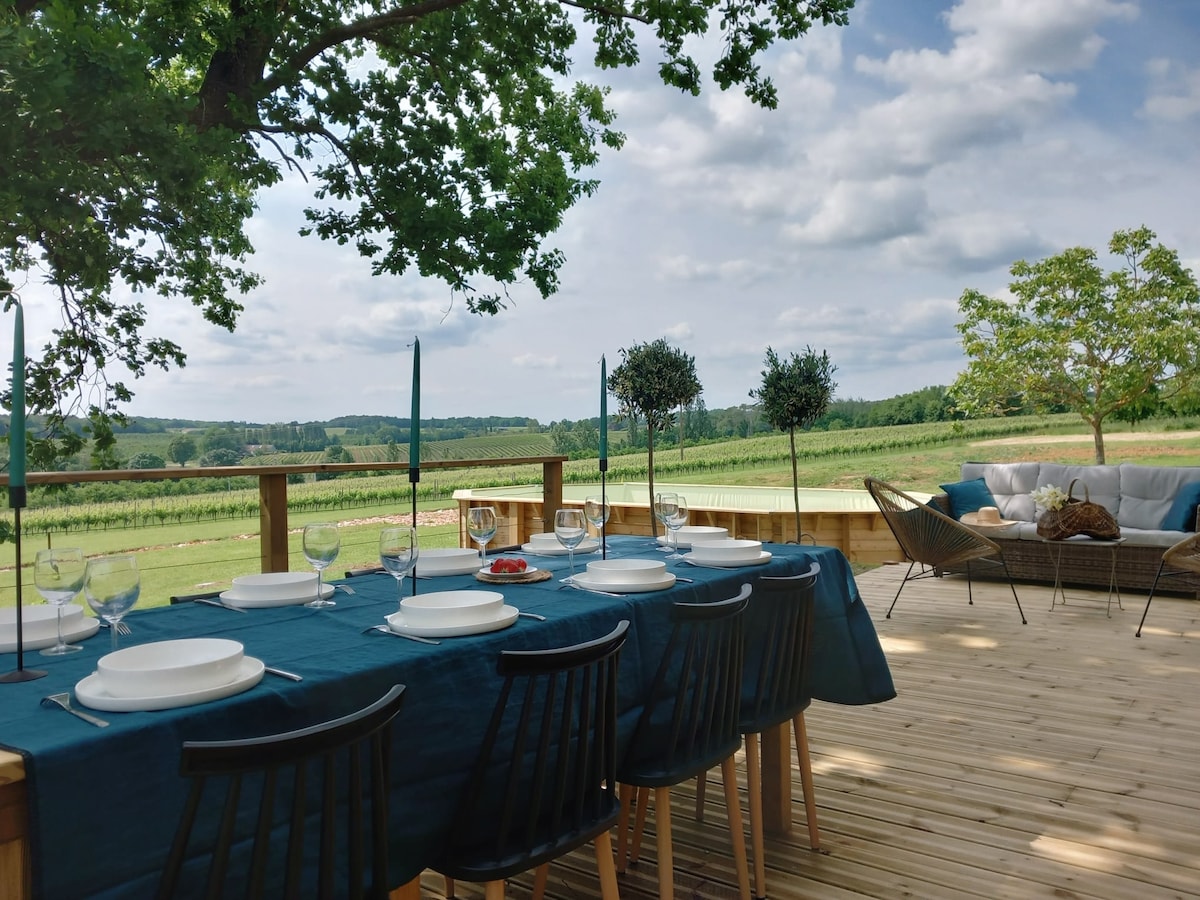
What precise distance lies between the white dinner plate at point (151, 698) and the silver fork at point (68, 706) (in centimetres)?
2

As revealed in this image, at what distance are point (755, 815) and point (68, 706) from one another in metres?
1.62

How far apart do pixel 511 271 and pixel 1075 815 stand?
587 centimetres

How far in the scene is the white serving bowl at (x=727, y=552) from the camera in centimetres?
240

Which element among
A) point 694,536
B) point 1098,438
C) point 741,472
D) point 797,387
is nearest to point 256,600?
point 694,536

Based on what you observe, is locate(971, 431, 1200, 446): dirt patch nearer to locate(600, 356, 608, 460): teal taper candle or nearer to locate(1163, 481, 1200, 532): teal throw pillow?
locate(1163, 481, 1200, 532): teal throw pillow

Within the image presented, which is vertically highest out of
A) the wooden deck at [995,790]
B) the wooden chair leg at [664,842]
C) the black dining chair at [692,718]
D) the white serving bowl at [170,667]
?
the white serving bowl at [170,667]

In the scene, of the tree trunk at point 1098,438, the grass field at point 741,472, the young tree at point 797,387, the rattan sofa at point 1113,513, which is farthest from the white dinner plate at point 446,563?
the tree trunk at point 1098,438

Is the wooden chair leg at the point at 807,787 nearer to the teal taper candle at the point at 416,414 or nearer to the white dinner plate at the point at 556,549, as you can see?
the white dinner plate at the point at 556,549

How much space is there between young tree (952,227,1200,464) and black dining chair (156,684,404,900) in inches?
335

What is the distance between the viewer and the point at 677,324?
44.5 feet

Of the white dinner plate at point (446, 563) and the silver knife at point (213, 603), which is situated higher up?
the white dinner plate at point (446, 563)

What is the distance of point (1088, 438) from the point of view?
9078 mm

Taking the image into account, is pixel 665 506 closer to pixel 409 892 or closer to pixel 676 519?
pixel 676 519

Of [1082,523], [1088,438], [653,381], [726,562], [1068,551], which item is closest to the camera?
[726,562]
